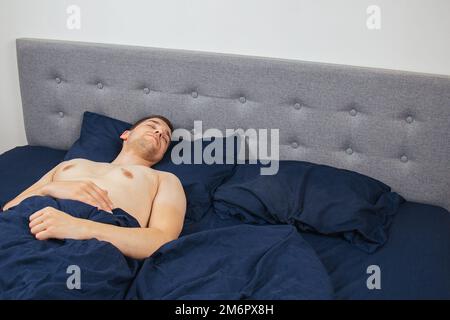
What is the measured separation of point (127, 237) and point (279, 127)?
975 mm

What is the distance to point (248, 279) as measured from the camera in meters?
1.49

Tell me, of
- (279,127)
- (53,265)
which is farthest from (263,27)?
(53,265)

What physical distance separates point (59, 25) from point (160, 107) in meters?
0.65

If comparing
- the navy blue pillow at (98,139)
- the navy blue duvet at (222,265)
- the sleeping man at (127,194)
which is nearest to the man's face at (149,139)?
the sleeping man at (127,194)

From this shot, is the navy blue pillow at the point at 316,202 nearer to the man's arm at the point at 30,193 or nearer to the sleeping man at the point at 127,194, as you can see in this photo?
the sleeping man at the point at 127,194

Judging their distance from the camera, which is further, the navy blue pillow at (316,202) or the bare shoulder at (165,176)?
the bare shoulder at (165,176)

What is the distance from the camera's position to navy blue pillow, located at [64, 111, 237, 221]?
2.07 metres

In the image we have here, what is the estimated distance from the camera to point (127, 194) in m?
1.89

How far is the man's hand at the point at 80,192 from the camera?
176cm

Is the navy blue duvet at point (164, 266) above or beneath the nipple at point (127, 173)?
beneath

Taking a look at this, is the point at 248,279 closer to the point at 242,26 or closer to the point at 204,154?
the point at 204,154

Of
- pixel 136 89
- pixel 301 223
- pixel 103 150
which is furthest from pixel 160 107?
pixel 301 223

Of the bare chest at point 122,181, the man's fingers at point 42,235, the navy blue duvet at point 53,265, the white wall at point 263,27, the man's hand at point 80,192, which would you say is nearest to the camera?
the navy blue duvet at point 53,265

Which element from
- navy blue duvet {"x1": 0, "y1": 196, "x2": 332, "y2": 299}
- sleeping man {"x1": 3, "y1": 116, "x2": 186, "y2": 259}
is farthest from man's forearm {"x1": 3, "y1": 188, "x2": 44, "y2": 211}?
navy blue duvet {"x1": 0, "y1": 196, "x2": 332, "y2": 299}
